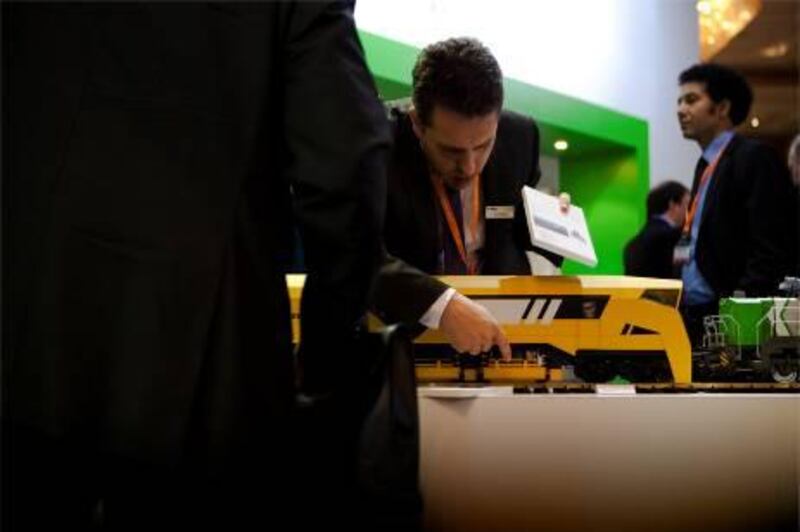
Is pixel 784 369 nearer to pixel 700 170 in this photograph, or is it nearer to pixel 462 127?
pixel 462 127

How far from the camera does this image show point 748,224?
3023 mm

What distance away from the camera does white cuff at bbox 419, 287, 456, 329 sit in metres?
1.55

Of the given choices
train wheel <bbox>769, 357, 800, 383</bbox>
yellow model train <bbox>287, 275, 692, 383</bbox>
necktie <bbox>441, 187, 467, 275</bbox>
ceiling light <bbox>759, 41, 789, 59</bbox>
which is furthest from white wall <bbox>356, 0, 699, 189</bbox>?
train wheel <bbox>769, 357, 800, 383</bbox>

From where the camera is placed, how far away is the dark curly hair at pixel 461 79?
68.8 inches

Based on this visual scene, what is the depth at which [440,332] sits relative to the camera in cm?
159

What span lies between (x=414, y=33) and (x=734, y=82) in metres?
1.15

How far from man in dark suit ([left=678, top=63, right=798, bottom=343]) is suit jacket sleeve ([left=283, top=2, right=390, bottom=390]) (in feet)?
5.98

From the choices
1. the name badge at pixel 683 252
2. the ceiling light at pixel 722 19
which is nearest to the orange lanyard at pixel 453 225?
the name badge at pixel 683 252

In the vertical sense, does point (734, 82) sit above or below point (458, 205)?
above

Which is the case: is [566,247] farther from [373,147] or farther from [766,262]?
[766,262]

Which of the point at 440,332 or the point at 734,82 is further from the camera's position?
the point at 734,82

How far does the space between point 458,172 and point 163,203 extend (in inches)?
35.5

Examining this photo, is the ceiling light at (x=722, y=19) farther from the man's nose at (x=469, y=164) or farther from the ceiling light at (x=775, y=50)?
the man's nose at (x=469, y=164)

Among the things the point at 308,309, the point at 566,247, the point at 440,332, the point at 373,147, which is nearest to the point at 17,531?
the point at 308,309
